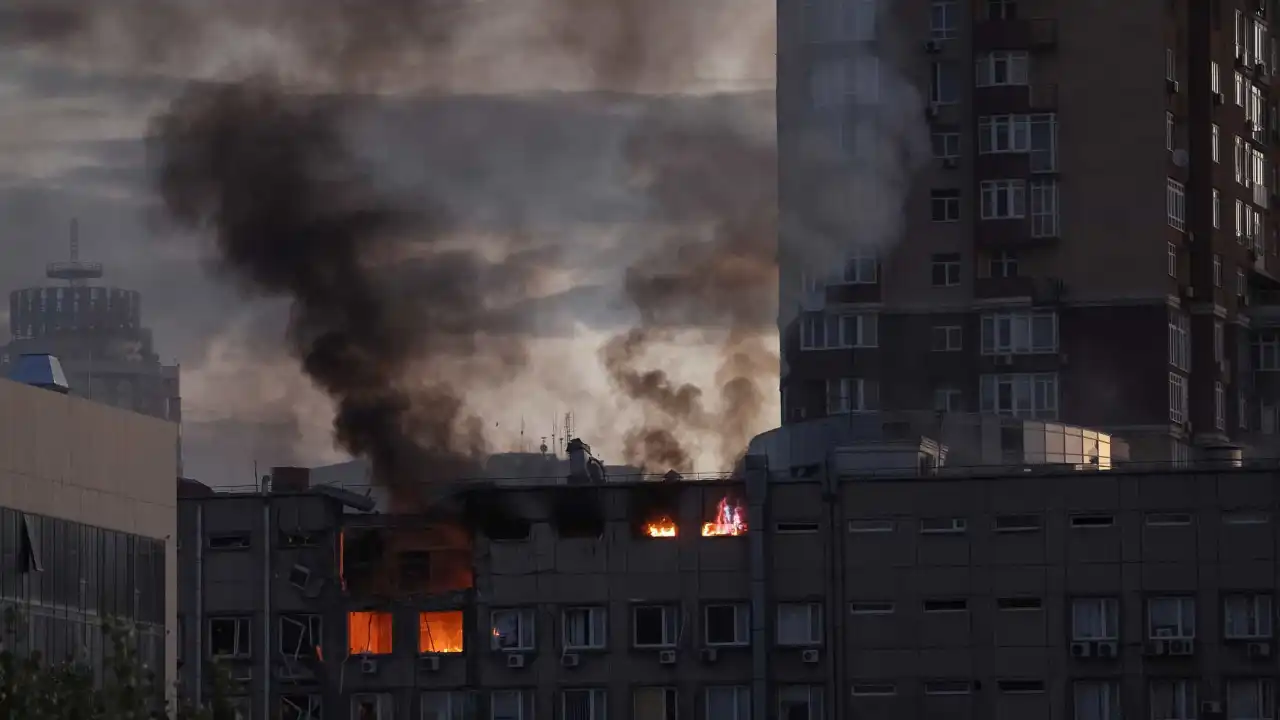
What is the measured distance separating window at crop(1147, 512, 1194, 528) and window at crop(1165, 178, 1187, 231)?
39767mm

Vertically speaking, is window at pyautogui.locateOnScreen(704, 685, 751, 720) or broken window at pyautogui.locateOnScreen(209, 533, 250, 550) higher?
broken window at pyautogui.locateOnScreen(209, 533, 250, 550)

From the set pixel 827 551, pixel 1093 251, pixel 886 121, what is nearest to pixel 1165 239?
pixel 1093 251

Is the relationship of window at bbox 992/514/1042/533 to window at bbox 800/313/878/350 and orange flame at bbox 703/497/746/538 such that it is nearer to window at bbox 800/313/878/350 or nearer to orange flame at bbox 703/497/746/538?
orange flame at bbox 703/497/746/538

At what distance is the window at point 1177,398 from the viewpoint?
150 metres

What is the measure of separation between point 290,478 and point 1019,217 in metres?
40.3

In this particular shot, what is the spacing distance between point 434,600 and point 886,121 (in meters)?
43.1

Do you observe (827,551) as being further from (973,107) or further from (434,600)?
(973,107)

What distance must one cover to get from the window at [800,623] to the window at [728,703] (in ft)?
6.61

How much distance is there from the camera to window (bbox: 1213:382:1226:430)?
506 feet

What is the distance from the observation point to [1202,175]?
509ft

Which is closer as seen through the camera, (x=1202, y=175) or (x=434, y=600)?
(x=434, y=600)

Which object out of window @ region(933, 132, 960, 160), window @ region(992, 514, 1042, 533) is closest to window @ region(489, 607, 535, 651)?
window @ region(992, 514, 1042, 533)

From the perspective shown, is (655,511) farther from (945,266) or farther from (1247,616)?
(945,266)

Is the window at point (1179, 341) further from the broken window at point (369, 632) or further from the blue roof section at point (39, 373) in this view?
the blue roof section at point (39, 373)
